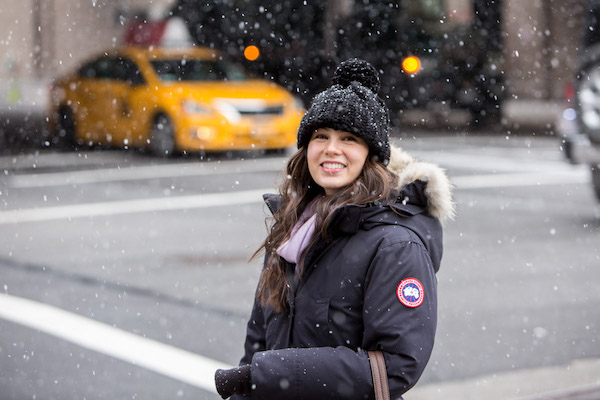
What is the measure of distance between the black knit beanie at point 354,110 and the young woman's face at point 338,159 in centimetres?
3

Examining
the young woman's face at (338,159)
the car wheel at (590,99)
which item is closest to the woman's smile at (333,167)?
the young woman's face at (338,159)

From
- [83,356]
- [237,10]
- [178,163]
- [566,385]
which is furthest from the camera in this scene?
[237,10]

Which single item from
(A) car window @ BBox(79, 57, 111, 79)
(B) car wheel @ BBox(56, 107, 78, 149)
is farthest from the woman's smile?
(B) car wheel @ BBox(56, 107, 78, 149)

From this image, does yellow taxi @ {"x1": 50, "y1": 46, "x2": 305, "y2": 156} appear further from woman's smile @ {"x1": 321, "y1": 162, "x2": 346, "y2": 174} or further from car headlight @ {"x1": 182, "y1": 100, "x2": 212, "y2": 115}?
woman's smile @ {"x1": 321, "y1": 162, "x2": 346, "y2": 174}

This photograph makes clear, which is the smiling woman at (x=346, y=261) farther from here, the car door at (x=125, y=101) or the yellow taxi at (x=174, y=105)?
the car door at (x=125, y=101)

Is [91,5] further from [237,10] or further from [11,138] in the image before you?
[11,138]

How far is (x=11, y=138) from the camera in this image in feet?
64.3

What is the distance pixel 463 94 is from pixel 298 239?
1820 centimetres

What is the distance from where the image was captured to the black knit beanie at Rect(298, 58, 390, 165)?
2488mm

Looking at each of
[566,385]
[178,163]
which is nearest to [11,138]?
[178,163]

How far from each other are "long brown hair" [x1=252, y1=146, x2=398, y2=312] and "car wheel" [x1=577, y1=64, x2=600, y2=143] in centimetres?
721

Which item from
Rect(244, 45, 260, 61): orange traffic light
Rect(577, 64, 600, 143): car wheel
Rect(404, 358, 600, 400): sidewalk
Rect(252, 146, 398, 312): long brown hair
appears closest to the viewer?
Rect(252, 146, 398, 312): long brown hair

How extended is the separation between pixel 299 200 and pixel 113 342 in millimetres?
3139

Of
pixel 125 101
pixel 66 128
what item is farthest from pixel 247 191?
pixel 66 128
